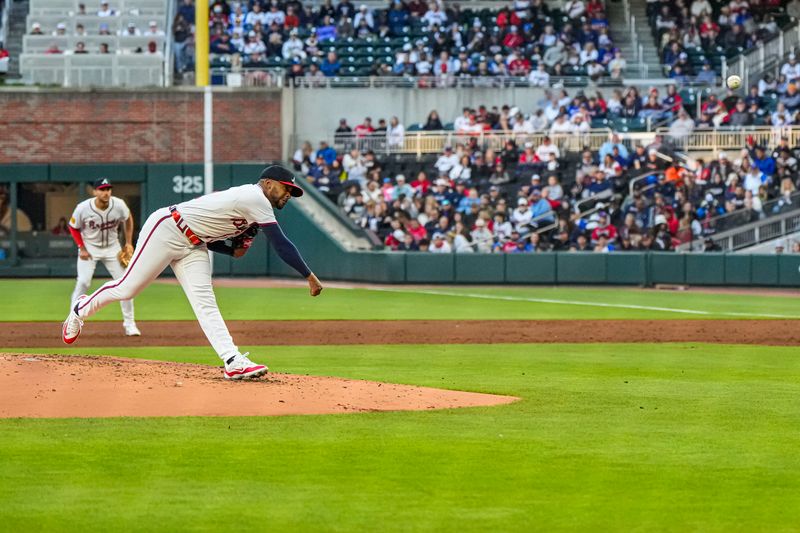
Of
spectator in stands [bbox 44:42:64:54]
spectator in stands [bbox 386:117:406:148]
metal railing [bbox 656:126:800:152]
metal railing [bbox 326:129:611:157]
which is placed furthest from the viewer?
spectator in stands [bbox 44:42:64:54]

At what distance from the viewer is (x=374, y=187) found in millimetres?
31719

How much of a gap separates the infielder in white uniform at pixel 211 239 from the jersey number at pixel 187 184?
23064mm

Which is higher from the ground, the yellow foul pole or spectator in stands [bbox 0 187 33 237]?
the yellow foul pole

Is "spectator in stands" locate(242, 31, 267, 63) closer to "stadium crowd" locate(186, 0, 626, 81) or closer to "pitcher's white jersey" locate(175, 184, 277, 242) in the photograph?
"stadium crowd" locate(186, 0, 626, 81)

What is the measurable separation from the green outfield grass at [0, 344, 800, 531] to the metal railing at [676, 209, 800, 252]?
17.9 metres

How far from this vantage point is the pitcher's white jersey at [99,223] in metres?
16.9

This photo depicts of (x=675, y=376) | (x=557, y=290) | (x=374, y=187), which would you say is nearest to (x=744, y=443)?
(x=675, y=376)

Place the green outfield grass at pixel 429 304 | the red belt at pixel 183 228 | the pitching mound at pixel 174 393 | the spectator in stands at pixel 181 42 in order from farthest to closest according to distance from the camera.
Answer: the spectator in stands at pixel 181 42 → the green outfield grass at pixel 429 304 → the red belt at pixel 183 228 → the pitching mound at pixel 174 393

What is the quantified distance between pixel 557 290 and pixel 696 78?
936 centimetres

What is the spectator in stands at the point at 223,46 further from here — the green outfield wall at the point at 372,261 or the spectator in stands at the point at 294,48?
the green outfield wall at the point at 372,261

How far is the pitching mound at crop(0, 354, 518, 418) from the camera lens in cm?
963

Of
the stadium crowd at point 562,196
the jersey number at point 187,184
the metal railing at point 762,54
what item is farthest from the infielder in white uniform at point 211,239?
the metal railing at point 762,54

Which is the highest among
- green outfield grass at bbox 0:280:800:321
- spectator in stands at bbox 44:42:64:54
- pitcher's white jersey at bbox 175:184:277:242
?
spectator in stands at bbox 44:42:64:54

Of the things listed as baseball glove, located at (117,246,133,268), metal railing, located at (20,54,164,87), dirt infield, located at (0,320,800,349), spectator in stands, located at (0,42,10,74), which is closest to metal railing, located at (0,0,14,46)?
spectator in stands, located at (0,42,10,74)
